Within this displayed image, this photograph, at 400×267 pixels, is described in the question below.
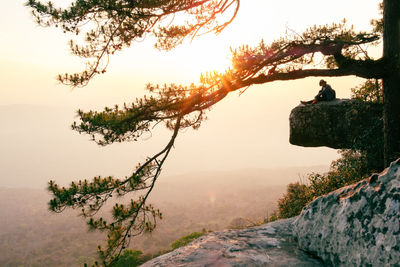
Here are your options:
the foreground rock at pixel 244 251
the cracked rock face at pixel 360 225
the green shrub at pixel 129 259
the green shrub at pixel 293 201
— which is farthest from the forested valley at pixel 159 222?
the cracked rock face at pixel 360 225

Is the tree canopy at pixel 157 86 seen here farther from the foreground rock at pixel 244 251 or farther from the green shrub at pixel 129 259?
the green shrub at pixel 129 259

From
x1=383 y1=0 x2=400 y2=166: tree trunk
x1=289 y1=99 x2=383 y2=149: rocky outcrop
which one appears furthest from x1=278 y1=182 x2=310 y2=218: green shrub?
x1=383 y1=0 x2=400 y2=166: tree trunk

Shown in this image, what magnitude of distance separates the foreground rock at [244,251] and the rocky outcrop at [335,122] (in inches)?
318

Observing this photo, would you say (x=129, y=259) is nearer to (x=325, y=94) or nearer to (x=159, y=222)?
(x=325, y=94)

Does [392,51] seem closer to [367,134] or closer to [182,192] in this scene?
[367,134]

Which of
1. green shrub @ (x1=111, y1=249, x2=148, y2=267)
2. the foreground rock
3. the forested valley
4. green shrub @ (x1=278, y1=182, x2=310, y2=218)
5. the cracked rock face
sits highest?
the cracked rock face

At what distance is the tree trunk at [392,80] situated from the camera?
25.4 feet

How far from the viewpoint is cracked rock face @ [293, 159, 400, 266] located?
2242 mm

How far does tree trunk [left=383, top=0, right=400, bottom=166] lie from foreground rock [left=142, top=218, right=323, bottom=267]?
6497 mm

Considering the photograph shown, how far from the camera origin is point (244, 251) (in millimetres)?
3117

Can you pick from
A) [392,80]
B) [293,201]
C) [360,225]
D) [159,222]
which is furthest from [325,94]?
[159,222]

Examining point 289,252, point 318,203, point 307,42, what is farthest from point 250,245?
point 307,42

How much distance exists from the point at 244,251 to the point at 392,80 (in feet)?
25.3

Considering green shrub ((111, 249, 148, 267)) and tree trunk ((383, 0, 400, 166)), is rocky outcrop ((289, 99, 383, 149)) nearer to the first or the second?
tree trunk ((383, 0, 400, 166))
